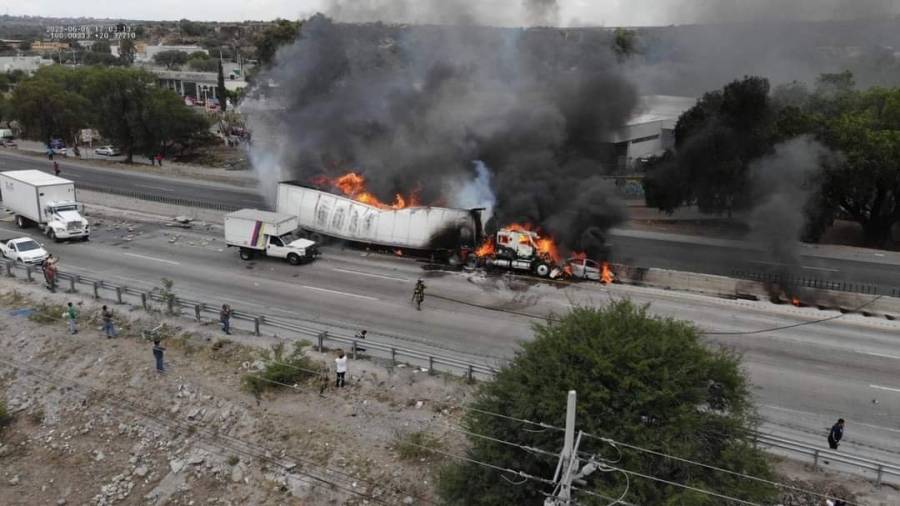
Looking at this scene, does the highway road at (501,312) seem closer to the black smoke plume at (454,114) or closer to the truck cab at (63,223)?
the truck cab at (63,223)

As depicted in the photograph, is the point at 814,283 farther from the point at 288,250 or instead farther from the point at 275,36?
the point at 275,36

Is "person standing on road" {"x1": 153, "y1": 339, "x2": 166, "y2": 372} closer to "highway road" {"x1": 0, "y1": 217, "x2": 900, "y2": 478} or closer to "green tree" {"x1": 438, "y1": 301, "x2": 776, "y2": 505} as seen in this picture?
"highway road" {"x1": 0, "y1": 217, "x2": 900, "y2": 478}

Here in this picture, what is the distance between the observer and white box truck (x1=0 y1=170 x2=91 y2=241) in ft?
102

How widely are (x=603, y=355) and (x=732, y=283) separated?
17.3 meters

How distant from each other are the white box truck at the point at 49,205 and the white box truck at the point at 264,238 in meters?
8.57

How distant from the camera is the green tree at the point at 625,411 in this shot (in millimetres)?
10367

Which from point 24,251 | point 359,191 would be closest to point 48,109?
point 24,251

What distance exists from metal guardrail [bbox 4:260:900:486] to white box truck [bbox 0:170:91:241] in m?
5.28

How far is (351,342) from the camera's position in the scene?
19234 millimetres

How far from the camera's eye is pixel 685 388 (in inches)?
425

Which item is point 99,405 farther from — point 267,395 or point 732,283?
point 732,283

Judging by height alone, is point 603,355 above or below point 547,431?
above

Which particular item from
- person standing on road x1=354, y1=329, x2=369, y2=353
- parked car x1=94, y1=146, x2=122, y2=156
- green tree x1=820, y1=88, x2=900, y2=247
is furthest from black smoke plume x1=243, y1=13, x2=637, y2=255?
parked car x1=94, y1=146, x2=122, y2=156


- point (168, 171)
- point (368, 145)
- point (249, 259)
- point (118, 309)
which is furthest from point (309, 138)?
point (168, 171)
